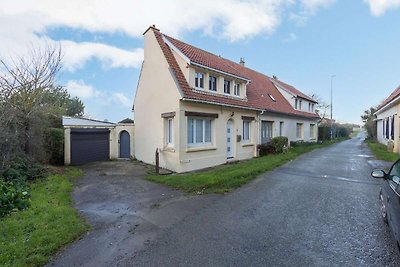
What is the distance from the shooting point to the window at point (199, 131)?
41.6ft

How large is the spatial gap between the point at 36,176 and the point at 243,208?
867 cm

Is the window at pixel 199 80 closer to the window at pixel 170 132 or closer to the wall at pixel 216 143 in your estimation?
the wall at pixel 216 143

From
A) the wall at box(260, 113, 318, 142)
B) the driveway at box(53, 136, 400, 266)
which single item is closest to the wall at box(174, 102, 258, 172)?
the wall at box(260, 113, 318, 142)

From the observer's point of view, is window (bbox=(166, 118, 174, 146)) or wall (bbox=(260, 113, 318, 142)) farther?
wall (bbox=(260, 113, 318, 142))

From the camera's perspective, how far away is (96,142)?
641 inches

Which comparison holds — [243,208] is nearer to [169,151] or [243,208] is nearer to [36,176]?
[169,151]

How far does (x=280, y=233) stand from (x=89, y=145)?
13993 mm

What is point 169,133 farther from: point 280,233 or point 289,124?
point 289,124

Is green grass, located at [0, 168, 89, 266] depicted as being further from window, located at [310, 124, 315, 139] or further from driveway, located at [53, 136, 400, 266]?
window, located at [310, 124, 315, 139]

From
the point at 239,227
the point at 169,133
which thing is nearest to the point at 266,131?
the point at 169,133

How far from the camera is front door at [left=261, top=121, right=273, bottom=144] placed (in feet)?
61.0

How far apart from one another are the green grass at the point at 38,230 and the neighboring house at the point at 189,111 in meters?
6.11

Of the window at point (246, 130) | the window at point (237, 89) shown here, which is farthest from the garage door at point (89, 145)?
the window at point (246, 130)

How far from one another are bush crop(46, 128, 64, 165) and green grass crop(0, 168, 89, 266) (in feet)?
25.1
